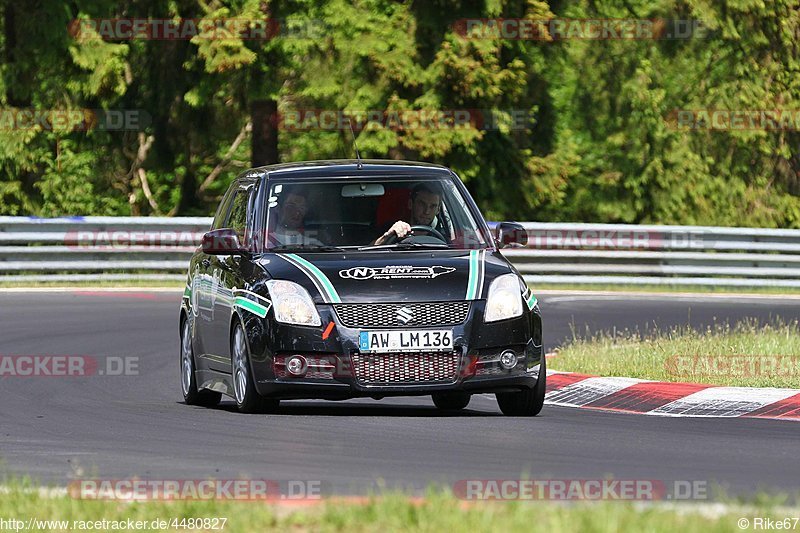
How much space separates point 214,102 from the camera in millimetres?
35750

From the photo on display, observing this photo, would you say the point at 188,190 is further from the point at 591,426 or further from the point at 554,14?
the point at 591,426

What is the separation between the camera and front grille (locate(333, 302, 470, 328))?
11.4 metres

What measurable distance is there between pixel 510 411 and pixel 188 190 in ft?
90.0

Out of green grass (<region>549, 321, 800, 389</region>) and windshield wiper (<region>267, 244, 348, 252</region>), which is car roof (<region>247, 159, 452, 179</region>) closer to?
windshield wiper (<region>267, 244, 348, 252</region>)

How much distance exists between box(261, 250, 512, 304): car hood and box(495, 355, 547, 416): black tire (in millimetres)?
756

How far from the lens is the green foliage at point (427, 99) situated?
3259 centimetres

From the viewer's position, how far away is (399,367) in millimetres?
11422

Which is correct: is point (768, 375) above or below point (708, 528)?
below

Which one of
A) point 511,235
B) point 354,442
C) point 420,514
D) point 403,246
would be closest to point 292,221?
point 403,246

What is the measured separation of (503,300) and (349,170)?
1917 millimetres

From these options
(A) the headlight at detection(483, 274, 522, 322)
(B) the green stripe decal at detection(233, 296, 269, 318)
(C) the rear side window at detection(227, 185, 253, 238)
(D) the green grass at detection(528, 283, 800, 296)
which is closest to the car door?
(C) the rear side window at detection(227, 185, 253, 238)

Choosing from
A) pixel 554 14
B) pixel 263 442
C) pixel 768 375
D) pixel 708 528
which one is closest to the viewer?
pixel 708 528

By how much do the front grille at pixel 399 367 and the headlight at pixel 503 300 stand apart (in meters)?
0.41

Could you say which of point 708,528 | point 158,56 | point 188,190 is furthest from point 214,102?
point 708,528
